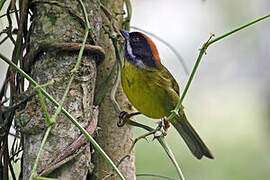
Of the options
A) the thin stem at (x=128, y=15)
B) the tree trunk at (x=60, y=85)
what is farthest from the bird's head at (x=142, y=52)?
the tree trunk at (x=60, y=85)

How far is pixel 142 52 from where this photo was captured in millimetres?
2748

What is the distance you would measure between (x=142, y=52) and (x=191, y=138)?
1.95 feet

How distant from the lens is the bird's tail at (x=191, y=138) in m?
2.73

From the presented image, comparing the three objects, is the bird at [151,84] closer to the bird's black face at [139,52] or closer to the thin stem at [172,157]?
the bird's black face at [139,52]

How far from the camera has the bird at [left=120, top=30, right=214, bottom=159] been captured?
257 centimetres

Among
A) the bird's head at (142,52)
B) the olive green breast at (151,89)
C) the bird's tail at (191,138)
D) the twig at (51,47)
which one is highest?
the twig at (51,47)

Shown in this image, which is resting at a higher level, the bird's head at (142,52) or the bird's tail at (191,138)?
the bird's head at (142,52)

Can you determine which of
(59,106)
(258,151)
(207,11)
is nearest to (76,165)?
(59,106)

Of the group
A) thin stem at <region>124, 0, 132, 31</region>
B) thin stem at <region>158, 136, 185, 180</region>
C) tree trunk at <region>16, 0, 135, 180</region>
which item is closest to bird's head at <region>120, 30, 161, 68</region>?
thin stem at <region>124, 0, 132, 31</region>

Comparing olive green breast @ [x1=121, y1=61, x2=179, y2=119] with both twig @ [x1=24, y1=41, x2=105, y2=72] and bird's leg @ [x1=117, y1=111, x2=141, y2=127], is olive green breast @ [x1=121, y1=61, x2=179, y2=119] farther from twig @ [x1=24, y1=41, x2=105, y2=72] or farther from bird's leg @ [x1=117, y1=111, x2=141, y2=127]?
twig @ [x1=24, y1=41, x2=105, y2=72]

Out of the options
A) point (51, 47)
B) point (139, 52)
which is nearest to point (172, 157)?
point (51, 47)

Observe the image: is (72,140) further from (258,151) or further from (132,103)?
(258,151)

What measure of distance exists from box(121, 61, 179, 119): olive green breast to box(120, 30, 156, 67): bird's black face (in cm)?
4

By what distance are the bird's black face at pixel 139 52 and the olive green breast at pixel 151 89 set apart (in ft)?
0.12
